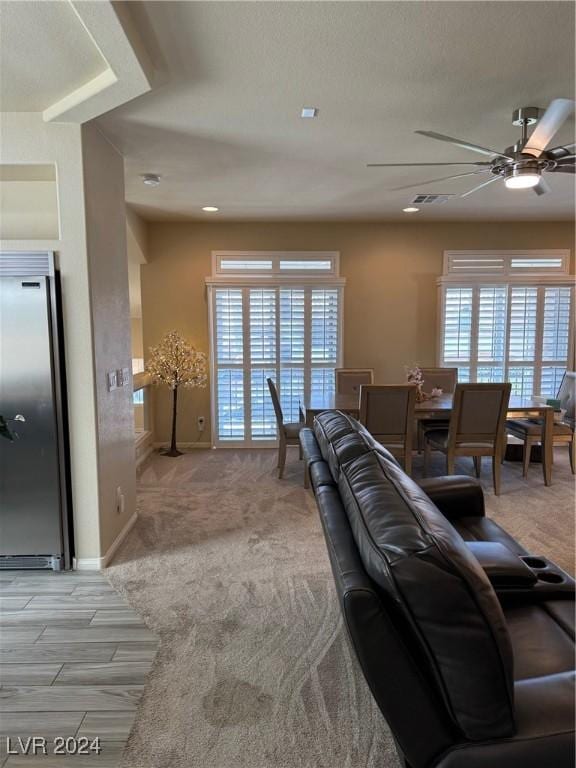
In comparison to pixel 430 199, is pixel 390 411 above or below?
below

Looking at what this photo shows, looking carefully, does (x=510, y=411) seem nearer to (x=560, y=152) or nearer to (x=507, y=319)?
(x=507, y=319)

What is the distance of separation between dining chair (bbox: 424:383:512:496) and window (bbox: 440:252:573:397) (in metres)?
1.86

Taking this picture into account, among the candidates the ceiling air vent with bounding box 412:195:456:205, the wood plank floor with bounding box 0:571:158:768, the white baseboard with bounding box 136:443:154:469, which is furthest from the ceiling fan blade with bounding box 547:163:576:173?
the white baseboard with bounding box 136:443:154:469

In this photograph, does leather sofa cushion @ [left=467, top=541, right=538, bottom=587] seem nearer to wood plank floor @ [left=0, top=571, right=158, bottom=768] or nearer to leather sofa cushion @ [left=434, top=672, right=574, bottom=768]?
leather sofa cushion @ [left=434, top=672, right=574, bottom=768]

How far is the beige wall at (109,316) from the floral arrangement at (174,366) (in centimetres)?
182

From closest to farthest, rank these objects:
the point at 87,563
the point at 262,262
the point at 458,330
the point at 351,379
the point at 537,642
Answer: the point at 537,642 → the point at 87,563 → the point at 351,379 → the point at 262,262 → the point at 458,330

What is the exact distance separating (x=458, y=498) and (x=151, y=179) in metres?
3.45

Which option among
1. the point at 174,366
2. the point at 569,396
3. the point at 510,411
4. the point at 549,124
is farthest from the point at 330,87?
the point at 569,396

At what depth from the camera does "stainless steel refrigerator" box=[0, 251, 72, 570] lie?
2.72 m

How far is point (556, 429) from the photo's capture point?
14.7 feet

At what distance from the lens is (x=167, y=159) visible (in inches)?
138

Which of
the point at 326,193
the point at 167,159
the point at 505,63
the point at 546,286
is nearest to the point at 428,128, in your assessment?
the point at 505,63

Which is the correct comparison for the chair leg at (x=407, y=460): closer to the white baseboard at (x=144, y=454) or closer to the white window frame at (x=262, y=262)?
the white window frame at (x=262, y=262)

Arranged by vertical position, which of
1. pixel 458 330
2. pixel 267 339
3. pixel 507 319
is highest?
pixel 507 319
